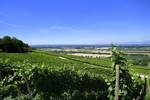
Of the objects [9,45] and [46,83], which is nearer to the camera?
[46,83]

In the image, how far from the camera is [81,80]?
8891mm

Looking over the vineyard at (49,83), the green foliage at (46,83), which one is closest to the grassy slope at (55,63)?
the green foliage at (46,83)

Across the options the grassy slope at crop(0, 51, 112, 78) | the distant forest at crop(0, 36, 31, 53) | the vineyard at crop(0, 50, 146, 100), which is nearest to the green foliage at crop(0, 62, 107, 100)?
the vineyard at crop(0, 50, 146, 100)

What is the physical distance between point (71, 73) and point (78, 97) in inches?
56.3

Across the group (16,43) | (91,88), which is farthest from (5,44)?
(91,88)

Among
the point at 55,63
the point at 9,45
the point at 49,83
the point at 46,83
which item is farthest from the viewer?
the point at 9,45

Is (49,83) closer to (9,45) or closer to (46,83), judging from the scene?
(46,83)

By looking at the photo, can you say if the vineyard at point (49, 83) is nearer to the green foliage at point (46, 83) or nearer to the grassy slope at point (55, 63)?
the green foliage at point (46, 83)

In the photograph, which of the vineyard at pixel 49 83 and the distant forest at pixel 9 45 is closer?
the vineyard at pixel 49 83

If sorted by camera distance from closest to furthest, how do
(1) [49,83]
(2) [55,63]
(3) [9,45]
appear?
(1) [49,83] < (2) [55,63] < (3) [9,45]

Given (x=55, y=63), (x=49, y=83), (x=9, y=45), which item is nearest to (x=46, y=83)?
(x=49, y=83)

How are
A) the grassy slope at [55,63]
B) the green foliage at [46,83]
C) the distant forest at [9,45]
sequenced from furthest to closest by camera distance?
the distant forest at [9,45]
the grassy slope at [55,63]
the green foliage at [46,83]

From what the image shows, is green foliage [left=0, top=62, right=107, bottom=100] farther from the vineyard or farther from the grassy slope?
the grassy slope

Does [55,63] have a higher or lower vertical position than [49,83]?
lower
